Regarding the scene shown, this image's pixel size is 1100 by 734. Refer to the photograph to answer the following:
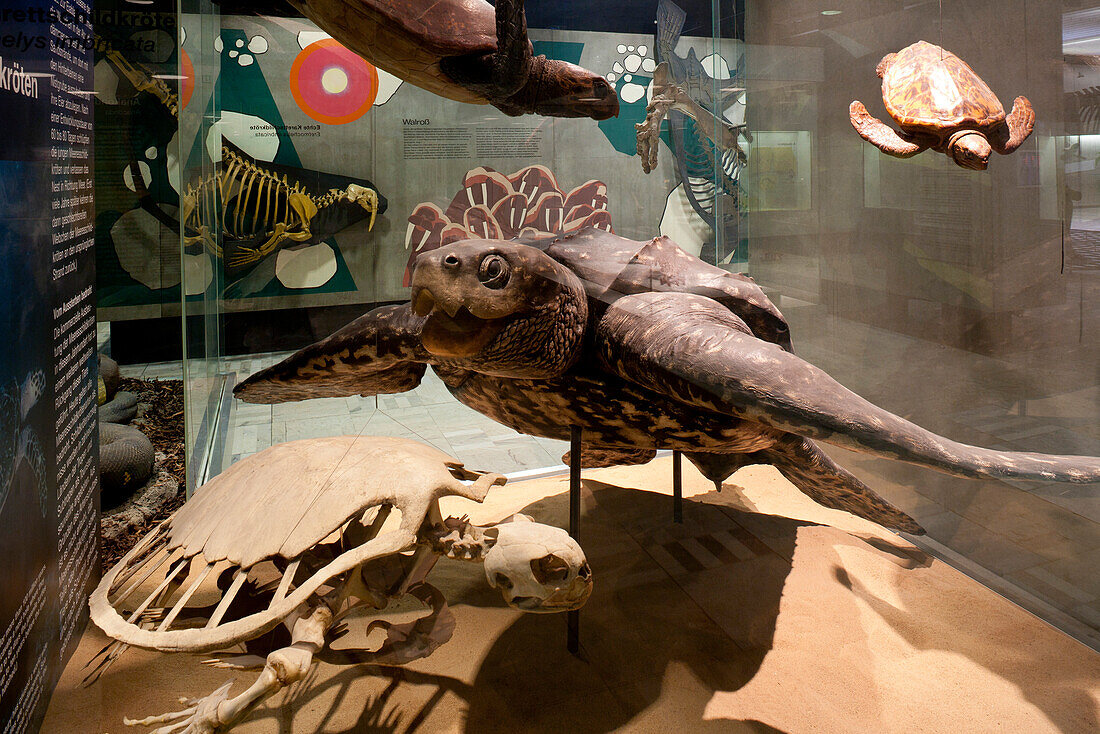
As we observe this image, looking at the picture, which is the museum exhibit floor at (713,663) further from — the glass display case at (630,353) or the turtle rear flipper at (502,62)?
the turtle rear flipper at (502,62)

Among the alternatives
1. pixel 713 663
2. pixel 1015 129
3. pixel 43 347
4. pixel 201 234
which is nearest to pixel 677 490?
pixel 713 663

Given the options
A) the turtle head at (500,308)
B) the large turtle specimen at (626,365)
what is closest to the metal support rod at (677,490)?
the large turtle specimen at (626,365)

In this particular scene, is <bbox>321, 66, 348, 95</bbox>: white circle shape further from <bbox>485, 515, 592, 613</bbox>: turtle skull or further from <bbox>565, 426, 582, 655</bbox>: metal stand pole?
<bbox>485, 515, 592, 613</bbox>: turtle skull

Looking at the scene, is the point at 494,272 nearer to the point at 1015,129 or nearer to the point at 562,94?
the point at 562,94

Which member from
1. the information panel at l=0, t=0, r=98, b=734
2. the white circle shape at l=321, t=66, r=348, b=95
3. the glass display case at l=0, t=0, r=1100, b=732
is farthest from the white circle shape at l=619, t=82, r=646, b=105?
the information panel at l=0, t=0, r=98, b=734

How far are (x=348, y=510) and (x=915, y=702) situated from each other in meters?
1.15

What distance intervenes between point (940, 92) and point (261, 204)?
1.57 meters

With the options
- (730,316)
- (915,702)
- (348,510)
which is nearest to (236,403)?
(348,510)

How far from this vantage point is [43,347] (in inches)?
49.4

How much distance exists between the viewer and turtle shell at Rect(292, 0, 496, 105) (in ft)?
3.59

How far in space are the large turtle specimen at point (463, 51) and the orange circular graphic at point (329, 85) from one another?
11 centimetres

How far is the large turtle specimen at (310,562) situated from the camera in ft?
3.11

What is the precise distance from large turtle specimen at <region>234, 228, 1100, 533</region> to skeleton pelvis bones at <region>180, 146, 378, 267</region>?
0.29 meters

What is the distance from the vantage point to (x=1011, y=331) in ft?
4.89
